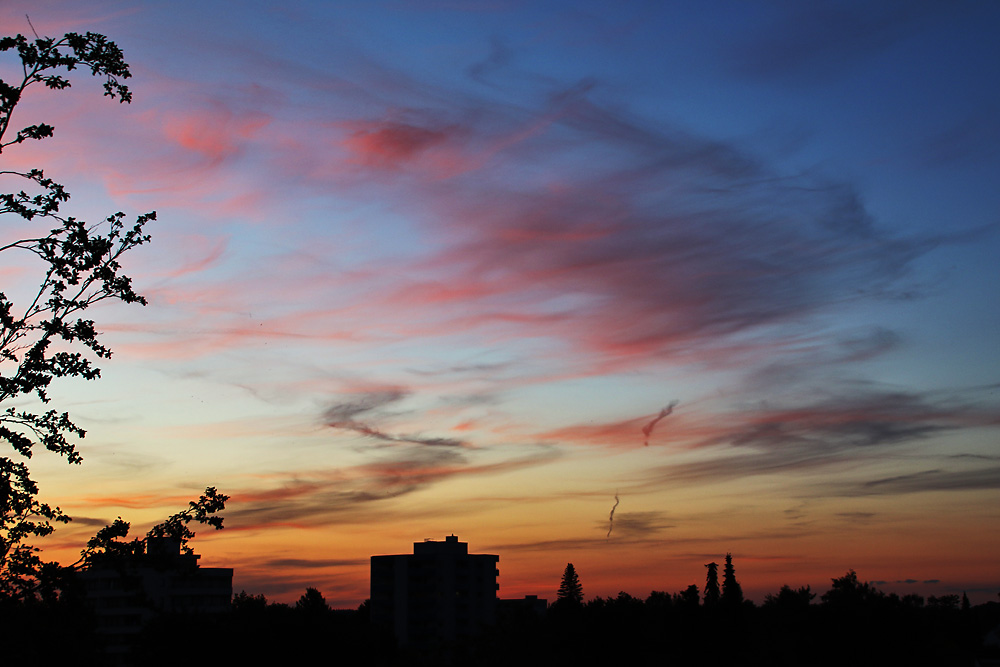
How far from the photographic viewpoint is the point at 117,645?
503 ft

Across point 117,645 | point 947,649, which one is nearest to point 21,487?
point 947,649

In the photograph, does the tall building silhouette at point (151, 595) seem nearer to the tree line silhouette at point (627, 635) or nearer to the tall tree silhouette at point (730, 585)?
the tree line silhouette at point (627, 635)

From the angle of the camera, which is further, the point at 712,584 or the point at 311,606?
the point at 712,584

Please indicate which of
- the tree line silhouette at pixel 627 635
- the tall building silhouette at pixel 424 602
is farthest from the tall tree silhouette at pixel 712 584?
the tall building silhouette at pixel 424 602

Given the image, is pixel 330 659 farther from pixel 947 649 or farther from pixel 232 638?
pixel 947 649

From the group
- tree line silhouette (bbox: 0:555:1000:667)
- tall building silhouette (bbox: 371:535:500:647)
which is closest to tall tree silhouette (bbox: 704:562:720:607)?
tree line silhouette (bbox: 0:555:1000:667)

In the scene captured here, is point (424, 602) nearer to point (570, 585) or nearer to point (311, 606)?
point (570, 585)

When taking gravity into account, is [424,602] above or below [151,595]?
below

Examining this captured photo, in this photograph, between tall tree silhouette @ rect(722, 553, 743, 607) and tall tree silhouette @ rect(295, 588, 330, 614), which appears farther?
tall tree silhouette @ rect(722, 553, 743, 607)

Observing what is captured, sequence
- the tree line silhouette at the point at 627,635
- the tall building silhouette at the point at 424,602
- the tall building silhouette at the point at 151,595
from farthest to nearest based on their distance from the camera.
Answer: the tall building silhouette at the point at 424,602, the tall building silhouette at the point at 151,595, the tree line silhouette at the point at 627,635

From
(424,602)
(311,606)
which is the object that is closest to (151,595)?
(311,606)

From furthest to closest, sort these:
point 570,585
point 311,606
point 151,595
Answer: point 570,585
point 151,595
point 311,606

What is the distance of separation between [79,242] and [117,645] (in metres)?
158

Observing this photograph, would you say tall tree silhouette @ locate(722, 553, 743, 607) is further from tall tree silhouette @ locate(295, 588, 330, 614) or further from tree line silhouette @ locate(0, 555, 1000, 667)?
tall tree silhouette @ locate(295, 588, 330, 614)
